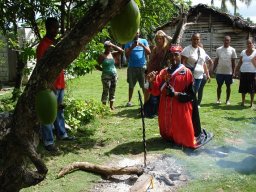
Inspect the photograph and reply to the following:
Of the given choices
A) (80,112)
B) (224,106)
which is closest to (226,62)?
(224,106)

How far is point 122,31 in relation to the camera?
1.49 metres

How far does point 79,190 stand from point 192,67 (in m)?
4.28

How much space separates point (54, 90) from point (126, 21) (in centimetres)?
241

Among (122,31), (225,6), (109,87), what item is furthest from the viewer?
(225,6)

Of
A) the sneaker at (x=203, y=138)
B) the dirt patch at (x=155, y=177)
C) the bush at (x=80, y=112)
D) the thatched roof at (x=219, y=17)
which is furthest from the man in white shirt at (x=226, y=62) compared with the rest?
the thatched roof at (x=219, y=17)

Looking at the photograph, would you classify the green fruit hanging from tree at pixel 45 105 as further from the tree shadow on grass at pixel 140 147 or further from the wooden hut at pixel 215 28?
the wooden hut at pixel 215 28

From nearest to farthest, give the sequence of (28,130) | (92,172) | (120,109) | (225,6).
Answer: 1. (28,130)
2. (92,172)
3. (120,109)
4. (225,6)

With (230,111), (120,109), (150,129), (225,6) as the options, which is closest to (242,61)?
(230,111)

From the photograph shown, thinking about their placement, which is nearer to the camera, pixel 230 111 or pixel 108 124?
pixel 108 124

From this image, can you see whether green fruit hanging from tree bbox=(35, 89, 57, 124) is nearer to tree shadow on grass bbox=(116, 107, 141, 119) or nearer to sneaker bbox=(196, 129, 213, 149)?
sneaker bbox=(196, 129, 213, 149)

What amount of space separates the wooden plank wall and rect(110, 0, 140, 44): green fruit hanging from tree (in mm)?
16068

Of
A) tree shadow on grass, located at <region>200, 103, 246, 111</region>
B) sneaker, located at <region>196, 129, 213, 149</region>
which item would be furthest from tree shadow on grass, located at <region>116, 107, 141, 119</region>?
tree shadow on grass, located at <region>200, 103, 246, 111</region>

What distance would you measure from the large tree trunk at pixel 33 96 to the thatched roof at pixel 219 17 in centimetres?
1533

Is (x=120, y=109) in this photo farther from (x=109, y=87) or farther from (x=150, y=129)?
(x=150, y=129)
